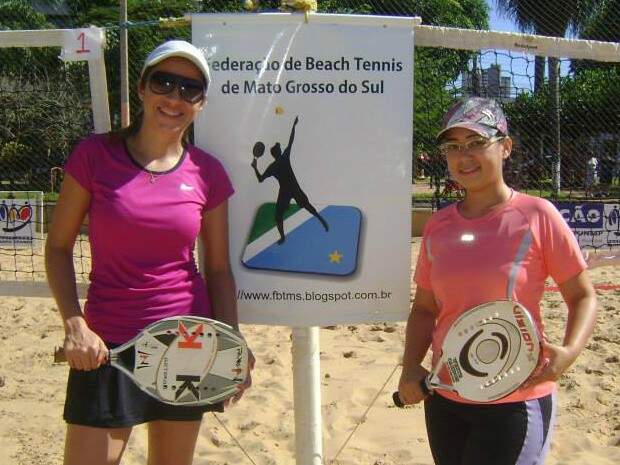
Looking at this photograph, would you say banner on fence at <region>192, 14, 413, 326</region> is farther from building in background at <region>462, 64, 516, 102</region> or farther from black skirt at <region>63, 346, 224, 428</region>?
building in background at <region>462, 64, 516, 102</region>

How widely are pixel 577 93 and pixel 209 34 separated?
9.34 metres

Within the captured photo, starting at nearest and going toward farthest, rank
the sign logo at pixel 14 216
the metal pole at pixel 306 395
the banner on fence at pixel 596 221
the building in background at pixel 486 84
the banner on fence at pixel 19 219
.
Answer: the metal pole at pixel 306 395, the banner on fence at pixel 596 221, the building in background at pixel 486 84, the banner on fence at pixel 19 219, the sign logo at pixel 14 216

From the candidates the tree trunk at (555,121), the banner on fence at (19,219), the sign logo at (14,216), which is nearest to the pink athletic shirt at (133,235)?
the banner on fence at (19,219)

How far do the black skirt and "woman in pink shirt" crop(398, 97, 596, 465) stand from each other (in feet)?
2.76

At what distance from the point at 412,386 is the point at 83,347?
0.97 m

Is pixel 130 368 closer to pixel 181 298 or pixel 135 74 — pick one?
pixel 181 298

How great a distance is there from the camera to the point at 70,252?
89.2 inches

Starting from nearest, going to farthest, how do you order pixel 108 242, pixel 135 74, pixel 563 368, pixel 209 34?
pixel 563 368
pixel 108 242
pixel 209 34
pixel 135 74

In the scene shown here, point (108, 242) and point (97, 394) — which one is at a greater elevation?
point (108, 242)

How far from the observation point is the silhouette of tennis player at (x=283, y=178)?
8.67ft

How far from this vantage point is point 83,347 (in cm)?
214

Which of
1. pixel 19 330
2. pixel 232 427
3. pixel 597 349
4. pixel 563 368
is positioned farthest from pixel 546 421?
pixel 19 330

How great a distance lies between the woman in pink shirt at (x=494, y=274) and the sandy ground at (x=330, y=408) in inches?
67.8

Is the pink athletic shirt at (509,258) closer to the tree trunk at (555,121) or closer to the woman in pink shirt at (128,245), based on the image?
the woman in pink shirt at (128,245)
